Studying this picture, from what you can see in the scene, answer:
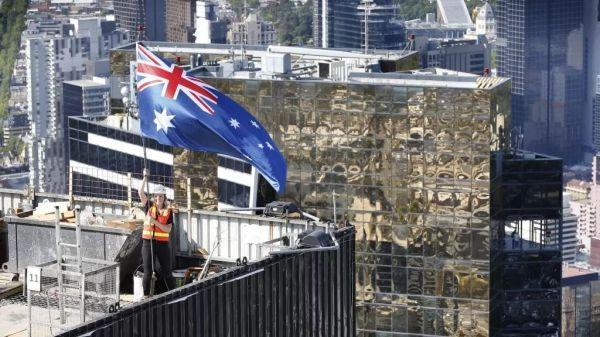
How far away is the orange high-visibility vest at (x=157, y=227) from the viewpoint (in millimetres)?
40938

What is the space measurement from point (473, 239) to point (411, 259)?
271cm

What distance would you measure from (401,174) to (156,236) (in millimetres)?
39363

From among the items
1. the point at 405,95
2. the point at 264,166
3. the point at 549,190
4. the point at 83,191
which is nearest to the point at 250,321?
the point at 264,166

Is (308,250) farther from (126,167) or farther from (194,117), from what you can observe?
(126,167)

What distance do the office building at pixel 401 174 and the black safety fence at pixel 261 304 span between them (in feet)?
104

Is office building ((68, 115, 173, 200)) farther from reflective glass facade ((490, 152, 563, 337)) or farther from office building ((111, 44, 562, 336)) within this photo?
reflective glass facade ((490, 152, 563, 337))

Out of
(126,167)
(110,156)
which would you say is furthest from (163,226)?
(110,156)

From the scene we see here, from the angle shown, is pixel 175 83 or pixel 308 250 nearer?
pixel 308 250

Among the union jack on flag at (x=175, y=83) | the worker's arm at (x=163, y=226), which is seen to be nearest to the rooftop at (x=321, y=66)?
the union jack on flag at (x=175, y=83)

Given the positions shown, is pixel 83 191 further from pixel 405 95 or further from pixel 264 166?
pixel 264 166

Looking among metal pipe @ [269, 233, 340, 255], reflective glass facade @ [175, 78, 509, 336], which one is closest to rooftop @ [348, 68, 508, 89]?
reflective glass facade @ [175, 78, 509, 336]

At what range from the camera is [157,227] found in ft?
135

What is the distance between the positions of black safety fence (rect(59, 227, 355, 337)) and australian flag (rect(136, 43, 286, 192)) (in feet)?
14.1

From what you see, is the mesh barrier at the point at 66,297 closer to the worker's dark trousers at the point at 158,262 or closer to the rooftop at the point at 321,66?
the worker's dark trousers at the point at 158,262
